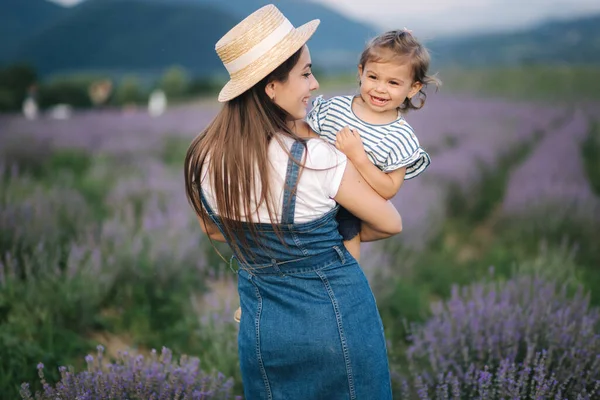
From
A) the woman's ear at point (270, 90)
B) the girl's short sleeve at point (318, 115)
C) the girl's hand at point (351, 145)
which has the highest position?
the woman's ear at point (270, 90)

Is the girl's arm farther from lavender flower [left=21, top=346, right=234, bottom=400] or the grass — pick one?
the grass

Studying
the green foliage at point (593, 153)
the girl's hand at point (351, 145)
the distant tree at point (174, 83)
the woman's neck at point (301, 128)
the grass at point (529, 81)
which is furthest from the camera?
the distant tree at point (174, 83)

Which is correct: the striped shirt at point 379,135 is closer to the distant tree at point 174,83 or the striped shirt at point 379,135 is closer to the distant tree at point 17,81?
the distant tree at point 17,81

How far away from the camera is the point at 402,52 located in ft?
5.96

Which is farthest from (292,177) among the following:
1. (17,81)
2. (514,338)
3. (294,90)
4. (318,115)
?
(17,81)

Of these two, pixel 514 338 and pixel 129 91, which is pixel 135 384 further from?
Answer: pixel 129 91

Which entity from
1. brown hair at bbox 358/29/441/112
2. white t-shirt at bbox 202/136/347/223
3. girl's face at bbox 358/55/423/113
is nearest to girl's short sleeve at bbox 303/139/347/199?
white t-shirt at bbox 202/136/347/223

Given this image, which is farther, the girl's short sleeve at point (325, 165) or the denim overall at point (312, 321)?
the denim overall at point (312, 321)

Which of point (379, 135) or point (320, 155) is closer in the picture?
point (320, 155)

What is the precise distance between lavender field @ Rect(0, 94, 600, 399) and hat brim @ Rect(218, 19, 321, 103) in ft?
3.77

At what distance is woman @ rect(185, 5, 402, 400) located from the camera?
1.57 metres

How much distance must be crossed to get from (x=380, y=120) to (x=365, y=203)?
342 mm

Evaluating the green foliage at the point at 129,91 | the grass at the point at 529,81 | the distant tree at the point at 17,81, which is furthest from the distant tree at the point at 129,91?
the grass at the point at 529,81

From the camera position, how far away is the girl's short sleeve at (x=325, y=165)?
60.5 inches
